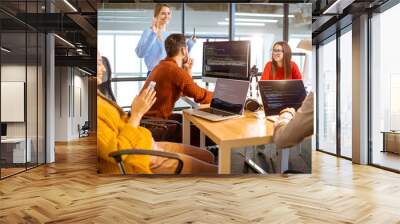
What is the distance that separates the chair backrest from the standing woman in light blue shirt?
0.47 metres

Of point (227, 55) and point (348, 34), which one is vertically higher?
point (348, 34)

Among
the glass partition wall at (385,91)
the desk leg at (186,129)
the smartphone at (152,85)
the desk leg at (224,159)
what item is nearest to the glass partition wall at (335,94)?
the glass partition wall at (385,91)

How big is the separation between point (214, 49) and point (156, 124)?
1355 mm

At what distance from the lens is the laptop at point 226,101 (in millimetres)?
5691

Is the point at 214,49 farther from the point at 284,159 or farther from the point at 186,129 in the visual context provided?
the point at 284,159

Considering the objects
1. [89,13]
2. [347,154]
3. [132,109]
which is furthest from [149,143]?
[347,154]

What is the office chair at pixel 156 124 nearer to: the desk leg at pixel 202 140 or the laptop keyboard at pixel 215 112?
the desk leg at pixel 202 140

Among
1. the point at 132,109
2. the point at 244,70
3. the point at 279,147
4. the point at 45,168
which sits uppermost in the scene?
the point at 244,70

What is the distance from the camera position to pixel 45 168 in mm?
7523

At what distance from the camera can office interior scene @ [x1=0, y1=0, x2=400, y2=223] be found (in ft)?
14.3

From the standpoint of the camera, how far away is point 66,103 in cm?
1495

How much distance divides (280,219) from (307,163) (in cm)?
241

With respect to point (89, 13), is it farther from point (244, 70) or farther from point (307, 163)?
point (307, 163)

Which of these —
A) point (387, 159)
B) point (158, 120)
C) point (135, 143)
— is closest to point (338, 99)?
point (387, 159)
